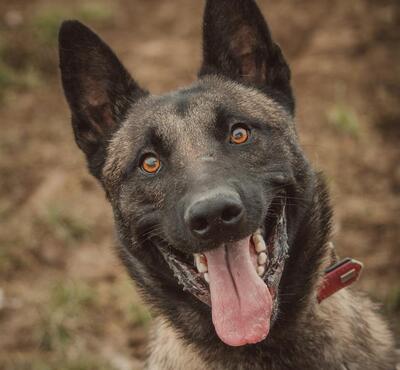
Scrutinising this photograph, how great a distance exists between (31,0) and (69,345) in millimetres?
6302

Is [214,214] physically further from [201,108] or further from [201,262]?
[201,108]

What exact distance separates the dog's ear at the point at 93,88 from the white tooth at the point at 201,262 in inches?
33.9

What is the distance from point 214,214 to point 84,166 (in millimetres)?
3982

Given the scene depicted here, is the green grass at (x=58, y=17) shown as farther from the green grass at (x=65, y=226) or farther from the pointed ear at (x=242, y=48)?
the pointed ear at (x=242, y=48)

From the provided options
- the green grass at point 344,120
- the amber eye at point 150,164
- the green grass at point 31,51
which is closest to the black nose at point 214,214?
the amber eye at point 150,164

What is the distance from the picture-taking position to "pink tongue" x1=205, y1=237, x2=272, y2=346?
8.57ft

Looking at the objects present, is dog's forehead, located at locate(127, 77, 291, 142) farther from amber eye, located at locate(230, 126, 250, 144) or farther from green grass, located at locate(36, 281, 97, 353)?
green grass, located at locate(36, 281, 97, 353)

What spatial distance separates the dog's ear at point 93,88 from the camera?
316 centimetres

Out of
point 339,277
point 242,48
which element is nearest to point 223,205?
point 339,277

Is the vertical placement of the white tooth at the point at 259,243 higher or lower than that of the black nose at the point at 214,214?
lower

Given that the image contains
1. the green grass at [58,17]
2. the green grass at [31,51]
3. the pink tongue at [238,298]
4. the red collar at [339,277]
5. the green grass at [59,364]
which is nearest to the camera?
the pink tongue at [238,298]

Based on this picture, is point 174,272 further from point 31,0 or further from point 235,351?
point 31,0

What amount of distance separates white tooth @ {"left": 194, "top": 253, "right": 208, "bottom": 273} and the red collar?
1.94ft

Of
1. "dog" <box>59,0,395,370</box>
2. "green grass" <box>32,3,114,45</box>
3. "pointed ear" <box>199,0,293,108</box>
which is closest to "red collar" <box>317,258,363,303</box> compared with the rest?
"dog" <box>59,0,395,370</box>
